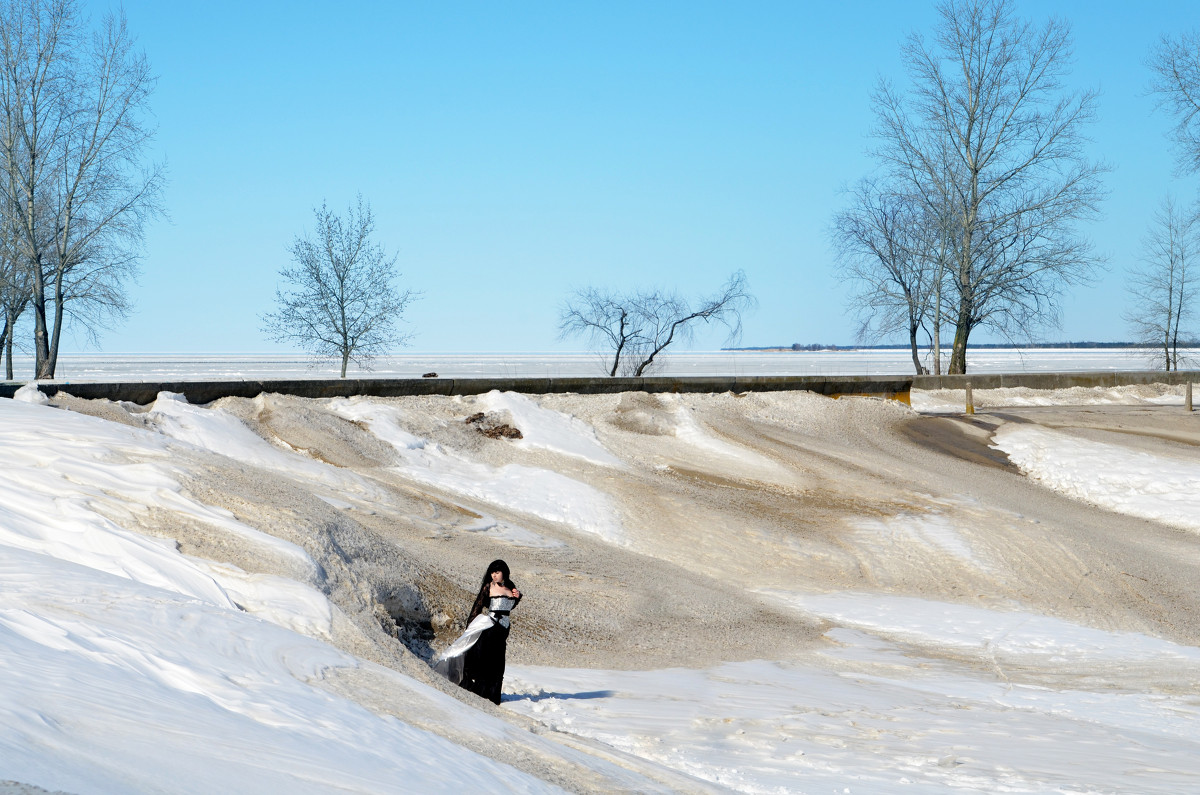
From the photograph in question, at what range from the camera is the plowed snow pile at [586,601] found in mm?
4012

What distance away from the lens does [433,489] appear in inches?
529

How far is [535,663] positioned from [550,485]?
20.1 ft

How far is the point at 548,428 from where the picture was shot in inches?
660

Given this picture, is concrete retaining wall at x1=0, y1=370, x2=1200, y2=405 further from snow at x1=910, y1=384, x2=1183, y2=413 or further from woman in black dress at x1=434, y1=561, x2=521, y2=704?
woman in black dress at x1=434, y1=561, x2=521, y2=704

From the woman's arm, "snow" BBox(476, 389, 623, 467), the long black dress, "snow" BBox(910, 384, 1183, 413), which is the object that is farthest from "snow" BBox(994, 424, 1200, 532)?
the long black dress

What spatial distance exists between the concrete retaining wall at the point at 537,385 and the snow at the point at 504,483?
153 centimetres

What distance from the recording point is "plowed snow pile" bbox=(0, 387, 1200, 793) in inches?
158

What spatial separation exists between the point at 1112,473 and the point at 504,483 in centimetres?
1031

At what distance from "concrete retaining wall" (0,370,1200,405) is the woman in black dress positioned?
9917mm

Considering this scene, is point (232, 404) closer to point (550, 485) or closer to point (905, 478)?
point (550, 485)

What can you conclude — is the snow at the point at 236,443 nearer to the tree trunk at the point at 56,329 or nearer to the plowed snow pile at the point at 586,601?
the plowed snow pile at the point at 586,601

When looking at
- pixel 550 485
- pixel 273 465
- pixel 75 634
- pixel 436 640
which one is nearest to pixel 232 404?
pixel 273 465

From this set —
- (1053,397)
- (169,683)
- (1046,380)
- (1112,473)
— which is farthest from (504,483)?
(1046,380)

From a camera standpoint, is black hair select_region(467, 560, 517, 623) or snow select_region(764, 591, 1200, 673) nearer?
black hair select_region(467, 560, 517, 623)
